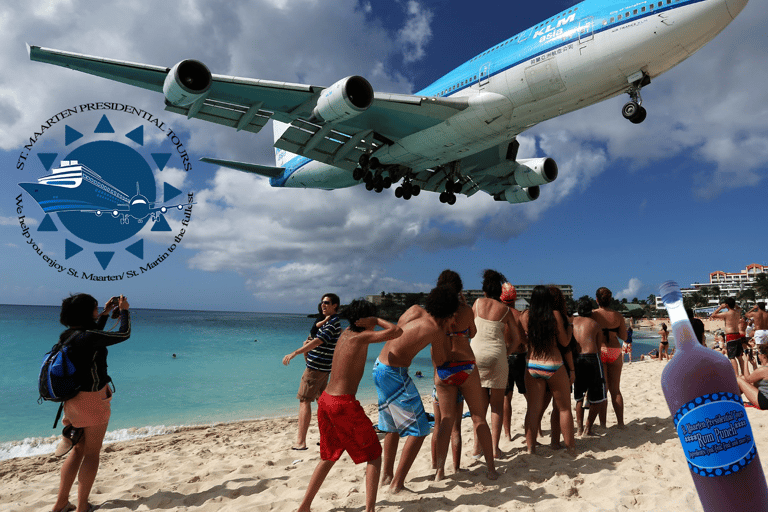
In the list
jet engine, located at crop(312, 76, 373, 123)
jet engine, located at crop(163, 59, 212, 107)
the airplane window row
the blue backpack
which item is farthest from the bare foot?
the airplane window row

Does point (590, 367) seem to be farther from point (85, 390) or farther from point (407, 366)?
point (85, 390)

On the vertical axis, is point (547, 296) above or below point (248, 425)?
above

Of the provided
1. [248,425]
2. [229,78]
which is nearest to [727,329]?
[248,425]

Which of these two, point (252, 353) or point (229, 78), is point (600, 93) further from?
point (252, 353)

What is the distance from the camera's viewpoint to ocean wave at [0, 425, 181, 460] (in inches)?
325

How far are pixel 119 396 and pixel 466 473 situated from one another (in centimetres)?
1620

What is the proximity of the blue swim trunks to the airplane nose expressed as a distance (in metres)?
11.0

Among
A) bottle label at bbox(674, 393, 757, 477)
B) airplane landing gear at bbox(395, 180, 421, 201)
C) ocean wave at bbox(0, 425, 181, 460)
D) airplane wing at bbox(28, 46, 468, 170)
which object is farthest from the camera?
airplane landing gear at bbox(395, 180, 421, 201)

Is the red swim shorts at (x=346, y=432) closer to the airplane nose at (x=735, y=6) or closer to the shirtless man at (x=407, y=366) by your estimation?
the shirtless man at (x=407, y=366)

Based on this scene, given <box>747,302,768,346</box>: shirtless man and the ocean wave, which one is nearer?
the ocean wave

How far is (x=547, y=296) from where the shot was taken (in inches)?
189

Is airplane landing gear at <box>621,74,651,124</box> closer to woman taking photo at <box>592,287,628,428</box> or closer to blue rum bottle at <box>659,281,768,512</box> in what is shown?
woman taking photo at <box>592,287,628,428</box>

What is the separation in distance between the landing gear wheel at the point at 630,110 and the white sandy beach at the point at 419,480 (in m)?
7.42

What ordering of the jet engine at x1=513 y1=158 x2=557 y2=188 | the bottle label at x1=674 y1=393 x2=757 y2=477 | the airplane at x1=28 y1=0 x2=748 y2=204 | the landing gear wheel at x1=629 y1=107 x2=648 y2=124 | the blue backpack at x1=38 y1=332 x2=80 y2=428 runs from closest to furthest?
the bottle label at x1=674 y1=393 x2=757 y2=477, the blue backpack at x1=38 y1=332 x2=80 y2=428, the airplane at x1=28 y1=0 x2=748 y2=204, the landing gear wheel at x1=629 y1=107 x2=648 y2=124, the jet engine at x1=513 y1=158 x2=557 y2=188
